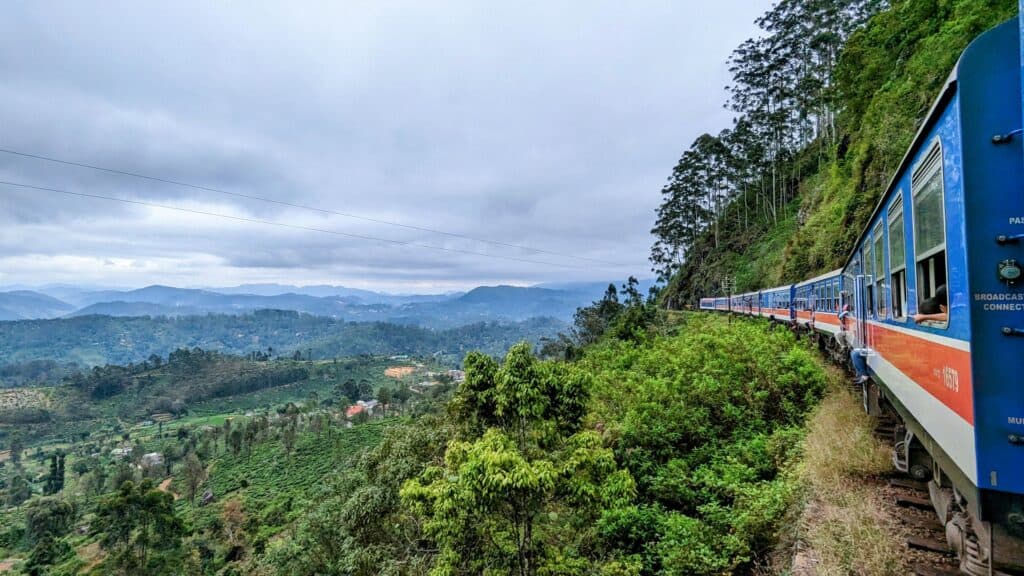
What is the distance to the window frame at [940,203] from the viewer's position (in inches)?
101

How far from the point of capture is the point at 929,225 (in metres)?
2.94

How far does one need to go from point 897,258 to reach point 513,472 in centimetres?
440

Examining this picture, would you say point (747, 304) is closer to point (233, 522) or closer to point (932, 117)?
point (932, 117)

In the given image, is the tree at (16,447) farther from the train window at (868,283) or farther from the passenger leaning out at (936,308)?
the passenger leaning out at (936,308)

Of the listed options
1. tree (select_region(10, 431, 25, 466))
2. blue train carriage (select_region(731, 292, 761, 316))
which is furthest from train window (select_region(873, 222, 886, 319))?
tree (select_region(10, 431, 25, 466))

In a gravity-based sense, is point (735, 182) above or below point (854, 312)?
above

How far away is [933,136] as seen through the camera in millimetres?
2789

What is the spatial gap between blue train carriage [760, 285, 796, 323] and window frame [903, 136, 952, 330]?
12.8 m

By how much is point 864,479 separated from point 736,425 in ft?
12.4

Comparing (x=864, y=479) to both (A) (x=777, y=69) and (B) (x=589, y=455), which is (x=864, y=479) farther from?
(A) (x=777, y=69)

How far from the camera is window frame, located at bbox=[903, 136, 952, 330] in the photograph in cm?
257

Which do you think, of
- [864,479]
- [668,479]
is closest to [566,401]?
[668,479]

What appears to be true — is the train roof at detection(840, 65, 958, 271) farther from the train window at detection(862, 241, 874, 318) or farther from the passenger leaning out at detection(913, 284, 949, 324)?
the train window at detection(862, 241, 874, 318)

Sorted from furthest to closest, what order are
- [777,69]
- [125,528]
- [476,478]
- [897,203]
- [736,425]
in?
1. [777,69]
2. [125,528]
3. [736,425]
4. [476,478]
5. [897,203]
